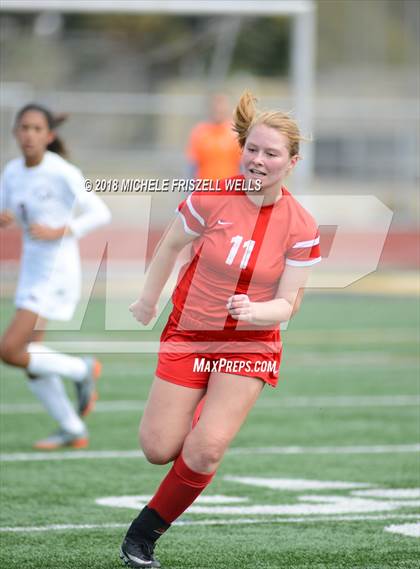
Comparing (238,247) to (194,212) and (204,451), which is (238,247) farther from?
(204,451)

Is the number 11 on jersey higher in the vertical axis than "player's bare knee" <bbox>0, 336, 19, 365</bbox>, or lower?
higher

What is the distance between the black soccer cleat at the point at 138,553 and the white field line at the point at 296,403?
4141 mm

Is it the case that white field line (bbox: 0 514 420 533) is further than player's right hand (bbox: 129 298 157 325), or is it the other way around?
white field line (bbox: 0 514 420 533)

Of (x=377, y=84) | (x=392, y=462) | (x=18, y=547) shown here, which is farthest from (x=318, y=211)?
(x=18, y=547)

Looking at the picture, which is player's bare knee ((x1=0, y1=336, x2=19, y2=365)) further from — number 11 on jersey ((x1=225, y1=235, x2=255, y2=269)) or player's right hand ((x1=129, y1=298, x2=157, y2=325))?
number 11 on jersey ((x1=225, y1=235, x2=255, y2=269))

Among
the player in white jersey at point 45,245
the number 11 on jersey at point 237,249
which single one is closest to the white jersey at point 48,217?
the player in white jersey at point 45,245

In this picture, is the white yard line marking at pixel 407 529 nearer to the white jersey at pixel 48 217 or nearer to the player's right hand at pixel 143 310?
the player's right hand at pixel 143 310

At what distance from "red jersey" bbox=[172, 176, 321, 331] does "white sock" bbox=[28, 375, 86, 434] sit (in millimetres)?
2934

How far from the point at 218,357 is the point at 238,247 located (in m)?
0.39

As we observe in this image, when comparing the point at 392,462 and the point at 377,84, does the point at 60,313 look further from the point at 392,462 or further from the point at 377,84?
the point at 377,84

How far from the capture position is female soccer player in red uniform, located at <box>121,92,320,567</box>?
4.63 meters

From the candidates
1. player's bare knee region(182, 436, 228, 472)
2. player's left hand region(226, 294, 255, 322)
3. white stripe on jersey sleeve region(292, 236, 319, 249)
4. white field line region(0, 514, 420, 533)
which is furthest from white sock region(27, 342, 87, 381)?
player's left hand region(226, 294, 255, 322)

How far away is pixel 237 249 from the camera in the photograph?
4680 millimetres

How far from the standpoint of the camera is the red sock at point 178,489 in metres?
4.66
